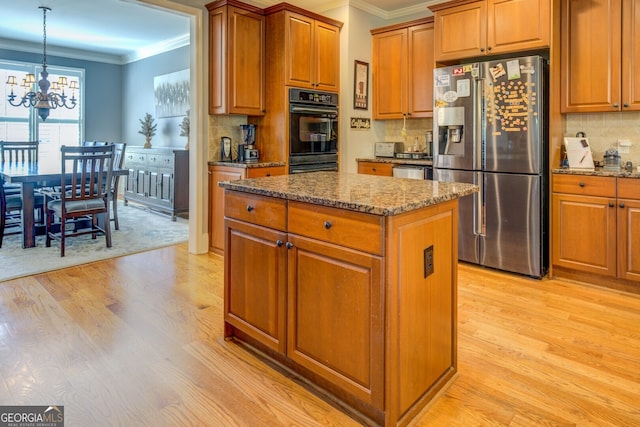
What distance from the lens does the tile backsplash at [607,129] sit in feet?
11.4

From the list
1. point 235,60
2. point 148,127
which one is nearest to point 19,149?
point 148,127

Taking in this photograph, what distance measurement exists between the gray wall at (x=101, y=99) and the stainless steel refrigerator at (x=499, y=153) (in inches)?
260

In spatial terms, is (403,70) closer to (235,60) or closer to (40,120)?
(235,60)

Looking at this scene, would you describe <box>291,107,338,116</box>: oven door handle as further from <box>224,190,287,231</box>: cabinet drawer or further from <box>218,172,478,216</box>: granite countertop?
<box>224,190,287,231</box>: cabinet drawer

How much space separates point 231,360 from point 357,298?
91 centimetres

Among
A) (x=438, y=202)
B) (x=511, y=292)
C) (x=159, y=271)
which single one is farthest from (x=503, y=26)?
(x=159, y=271)

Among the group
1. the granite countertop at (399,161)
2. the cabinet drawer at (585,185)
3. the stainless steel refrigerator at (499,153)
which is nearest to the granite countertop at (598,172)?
the cabinet drawer at (585,185)

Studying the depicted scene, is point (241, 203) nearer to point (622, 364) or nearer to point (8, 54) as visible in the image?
point (622, 364)

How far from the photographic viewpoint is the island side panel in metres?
1.58

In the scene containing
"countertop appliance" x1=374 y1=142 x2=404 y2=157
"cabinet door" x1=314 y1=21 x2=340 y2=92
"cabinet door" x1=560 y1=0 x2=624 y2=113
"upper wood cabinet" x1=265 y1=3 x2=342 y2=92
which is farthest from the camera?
"countertop appliance" x1=374 y1=142 x2=404 y2=157

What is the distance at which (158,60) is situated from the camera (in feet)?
23.7

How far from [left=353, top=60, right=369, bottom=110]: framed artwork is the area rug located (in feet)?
8.20

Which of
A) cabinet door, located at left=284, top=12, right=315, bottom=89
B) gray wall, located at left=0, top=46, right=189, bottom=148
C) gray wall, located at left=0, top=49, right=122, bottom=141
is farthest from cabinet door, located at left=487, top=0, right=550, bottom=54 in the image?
gray wall, located at left=0, top=49, right=122, bottom=141

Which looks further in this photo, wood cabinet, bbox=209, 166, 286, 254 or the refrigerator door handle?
wood cabinet, bbox=209, 166, 286, 254
